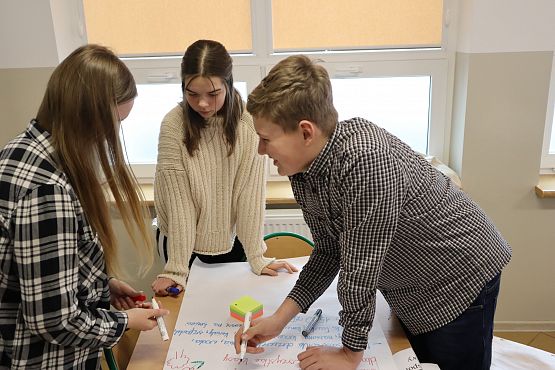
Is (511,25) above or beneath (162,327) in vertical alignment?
above

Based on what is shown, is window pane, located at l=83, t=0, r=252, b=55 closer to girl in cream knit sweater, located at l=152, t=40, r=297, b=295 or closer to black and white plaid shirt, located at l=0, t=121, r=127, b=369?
girl in cream knit sweater, located at l=152, t=40, r=297, b=295

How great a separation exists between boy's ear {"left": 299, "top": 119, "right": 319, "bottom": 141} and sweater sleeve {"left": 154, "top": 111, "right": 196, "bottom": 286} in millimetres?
614

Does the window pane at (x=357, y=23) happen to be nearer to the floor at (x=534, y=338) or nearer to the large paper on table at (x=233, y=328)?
the large paper on table at (x=233, y=328)

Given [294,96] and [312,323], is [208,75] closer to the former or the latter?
[294,96]

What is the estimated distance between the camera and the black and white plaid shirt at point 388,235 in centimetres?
97

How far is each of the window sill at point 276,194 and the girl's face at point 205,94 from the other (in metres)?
0.94

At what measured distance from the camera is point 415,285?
1.13m

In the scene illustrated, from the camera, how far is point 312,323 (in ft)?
4.01

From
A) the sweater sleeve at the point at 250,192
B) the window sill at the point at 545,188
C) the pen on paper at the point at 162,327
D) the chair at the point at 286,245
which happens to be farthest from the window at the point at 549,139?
the pen on paper at the point at 162,327

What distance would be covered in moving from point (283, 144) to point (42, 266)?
0.49m

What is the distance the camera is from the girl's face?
1463mm

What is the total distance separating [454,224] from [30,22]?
2.05 m

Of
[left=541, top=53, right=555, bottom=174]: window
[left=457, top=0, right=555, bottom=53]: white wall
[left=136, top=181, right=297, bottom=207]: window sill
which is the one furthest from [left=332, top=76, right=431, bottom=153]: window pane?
[left=541, top=53, right=555, bottom=174]: window

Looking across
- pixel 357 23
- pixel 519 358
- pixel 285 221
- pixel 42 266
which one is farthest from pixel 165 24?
pixel 519 358
